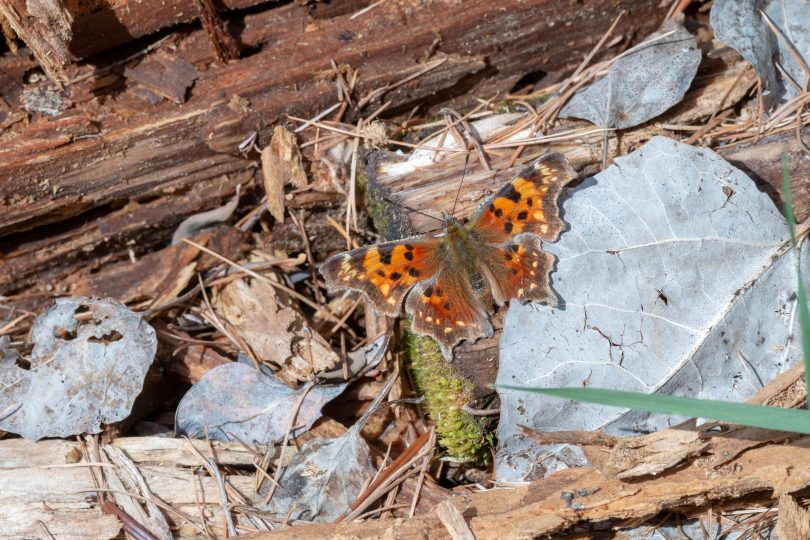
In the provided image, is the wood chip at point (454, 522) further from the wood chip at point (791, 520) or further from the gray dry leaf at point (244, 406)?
the wood chip at point (791, 520)

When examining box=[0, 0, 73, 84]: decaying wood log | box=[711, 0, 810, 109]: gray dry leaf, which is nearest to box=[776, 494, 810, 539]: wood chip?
box=[711, 0, 810, 109]: gray dry leaf

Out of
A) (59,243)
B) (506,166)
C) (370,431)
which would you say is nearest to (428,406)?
(370,431)

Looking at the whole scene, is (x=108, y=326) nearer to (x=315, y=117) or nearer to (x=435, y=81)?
(x=315, y=117)

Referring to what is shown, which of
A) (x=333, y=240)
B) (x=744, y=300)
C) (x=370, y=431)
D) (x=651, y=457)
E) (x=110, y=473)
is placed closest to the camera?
(x=651, y=457)

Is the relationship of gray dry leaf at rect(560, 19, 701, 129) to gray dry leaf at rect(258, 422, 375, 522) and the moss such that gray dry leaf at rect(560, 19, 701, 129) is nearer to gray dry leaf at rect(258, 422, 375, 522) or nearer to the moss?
the moss

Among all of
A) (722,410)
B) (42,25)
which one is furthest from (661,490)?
(42,25)

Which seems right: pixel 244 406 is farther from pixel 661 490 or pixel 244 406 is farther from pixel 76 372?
pixel 661 490
